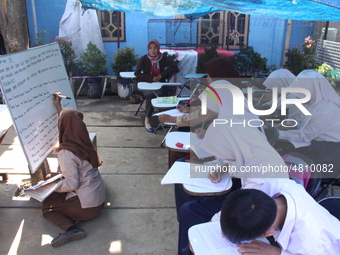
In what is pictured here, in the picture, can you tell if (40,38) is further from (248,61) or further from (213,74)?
(213,74)

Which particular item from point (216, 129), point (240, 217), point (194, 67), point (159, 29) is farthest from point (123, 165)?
point (159, 29)

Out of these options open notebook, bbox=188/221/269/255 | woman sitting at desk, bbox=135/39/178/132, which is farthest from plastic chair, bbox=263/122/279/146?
woman sitting at desk, bbox=135/39/178/132

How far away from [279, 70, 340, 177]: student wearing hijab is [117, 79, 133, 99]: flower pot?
4566mm

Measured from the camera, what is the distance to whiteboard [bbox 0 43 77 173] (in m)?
2.52

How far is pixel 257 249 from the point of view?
155 cm

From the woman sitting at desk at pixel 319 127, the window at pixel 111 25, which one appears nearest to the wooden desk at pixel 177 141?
the woman sitting at desk at pixel 319 127

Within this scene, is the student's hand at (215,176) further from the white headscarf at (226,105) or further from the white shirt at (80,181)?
the white shirt at (80,181)

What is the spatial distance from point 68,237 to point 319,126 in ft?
8.68

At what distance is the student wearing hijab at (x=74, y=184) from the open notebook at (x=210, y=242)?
139 cm

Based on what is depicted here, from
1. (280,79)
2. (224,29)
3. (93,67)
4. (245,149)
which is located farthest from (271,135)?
(224,29)

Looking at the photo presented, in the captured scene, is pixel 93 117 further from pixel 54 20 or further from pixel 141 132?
pixel 54 20

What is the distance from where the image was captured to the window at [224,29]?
872cm

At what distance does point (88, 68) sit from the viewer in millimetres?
7293

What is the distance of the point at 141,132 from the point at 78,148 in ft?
8.55
